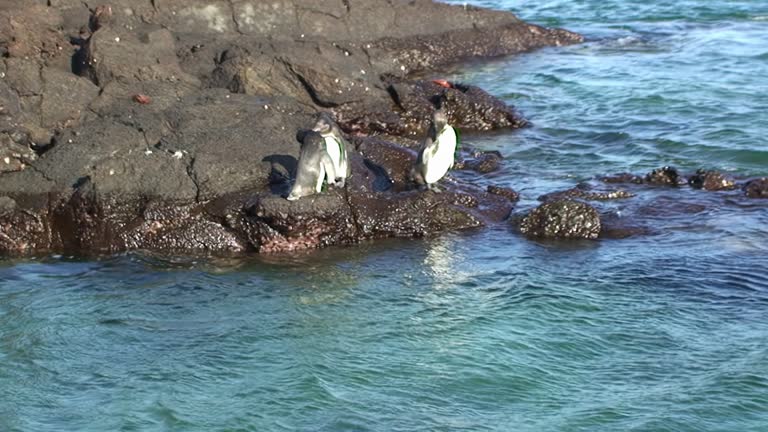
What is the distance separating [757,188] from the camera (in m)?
14.4

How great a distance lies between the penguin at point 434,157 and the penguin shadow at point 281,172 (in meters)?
1.43

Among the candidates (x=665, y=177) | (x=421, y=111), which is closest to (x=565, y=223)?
(x=665, y=177)

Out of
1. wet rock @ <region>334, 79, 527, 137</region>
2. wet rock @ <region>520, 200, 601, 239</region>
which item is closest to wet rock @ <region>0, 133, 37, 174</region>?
wet rock @ <region>334, 79, 527, 137</region>

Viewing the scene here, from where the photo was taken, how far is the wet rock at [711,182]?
48.2 ft

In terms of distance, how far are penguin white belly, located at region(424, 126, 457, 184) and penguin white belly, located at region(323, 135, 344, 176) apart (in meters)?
1.00

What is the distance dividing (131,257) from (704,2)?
2022 cm

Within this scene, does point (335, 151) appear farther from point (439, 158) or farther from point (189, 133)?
point (189, 133)

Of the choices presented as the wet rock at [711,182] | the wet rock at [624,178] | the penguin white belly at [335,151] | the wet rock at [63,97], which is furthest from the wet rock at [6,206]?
the wet rock at [711,182]

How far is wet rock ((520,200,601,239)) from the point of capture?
13133 millimetres

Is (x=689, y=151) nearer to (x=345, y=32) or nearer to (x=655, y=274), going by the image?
(x=655, y=274)

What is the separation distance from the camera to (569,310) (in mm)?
11266

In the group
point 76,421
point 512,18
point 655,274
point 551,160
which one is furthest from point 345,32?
point 76,421

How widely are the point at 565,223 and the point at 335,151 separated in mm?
2754

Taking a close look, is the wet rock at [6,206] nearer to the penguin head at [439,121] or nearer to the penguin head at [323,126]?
the penguin head at [323,126]
